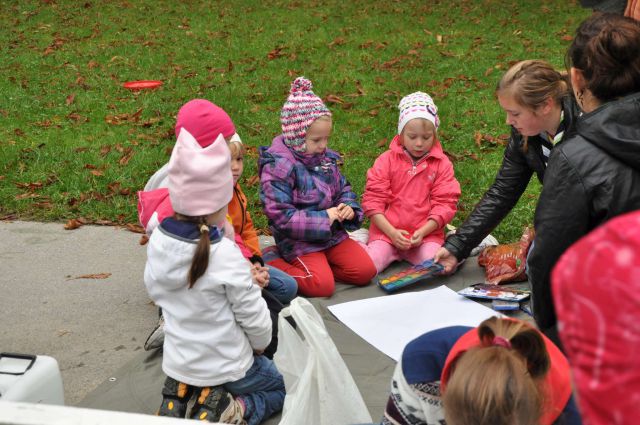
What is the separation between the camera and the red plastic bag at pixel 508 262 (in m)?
4.16

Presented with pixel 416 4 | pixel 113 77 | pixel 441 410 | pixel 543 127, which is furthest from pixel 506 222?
pixel 416 4

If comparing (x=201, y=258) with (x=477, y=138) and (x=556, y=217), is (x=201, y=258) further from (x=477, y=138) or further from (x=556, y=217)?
(x=477, y=138)

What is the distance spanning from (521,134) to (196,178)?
1.80 metres

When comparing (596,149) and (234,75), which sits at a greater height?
(596,149)

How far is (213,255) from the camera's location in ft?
8.77

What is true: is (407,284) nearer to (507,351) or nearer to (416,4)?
(507,351)

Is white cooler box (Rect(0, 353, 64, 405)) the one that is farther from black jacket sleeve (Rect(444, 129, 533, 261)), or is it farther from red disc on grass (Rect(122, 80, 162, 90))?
red disc on grass (Rect(122, 80, 162, 90))

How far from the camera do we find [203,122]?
367 cm

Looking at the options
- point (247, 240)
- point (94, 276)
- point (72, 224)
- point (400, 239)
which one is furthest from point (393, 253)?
point (72, 224)

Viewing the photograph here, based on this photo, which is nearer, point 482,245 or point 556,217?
point 556,217

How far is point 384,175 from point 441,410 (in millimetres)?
2712

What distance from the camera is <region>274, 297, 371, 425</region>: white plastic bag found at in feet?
8.38

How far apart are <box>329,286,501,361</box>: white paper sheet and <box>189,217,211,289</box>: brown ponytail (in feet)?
3.91

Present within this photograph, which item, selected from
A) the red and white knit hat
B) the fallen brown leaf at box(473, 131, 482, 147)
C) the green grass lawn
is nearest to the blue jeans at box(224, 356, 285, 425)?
the green grass lawn
